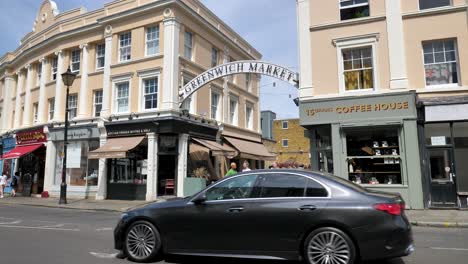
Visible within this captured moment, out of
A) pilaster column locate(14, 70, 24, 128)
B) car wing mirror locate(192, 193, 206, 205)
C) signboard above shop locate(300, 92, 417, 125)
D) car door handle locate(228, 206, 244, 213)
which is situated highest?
pilaster column locate(14, 70, 24, 128)

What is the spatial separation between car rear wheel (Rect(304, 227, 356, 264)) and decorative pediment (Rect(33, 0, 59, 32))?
91.6 feet

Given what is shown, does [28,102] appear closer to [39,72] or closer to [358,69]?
[39,72]

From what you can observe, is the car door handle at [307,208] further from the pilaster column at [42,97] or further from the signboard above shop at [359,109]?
the pilaster column at [42,97]

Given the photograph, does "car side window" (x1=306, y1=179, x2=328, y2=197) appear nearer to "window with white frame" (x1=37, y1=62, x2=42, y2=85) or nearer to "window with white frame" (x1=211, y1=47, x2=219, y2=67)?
"window with white frame" (x1=211, y1=47, x2=219, y2=67)

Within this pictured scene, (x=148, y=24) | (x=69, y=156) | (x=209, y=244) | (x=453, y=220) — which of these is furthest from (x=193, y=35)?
(x=209, y=244)

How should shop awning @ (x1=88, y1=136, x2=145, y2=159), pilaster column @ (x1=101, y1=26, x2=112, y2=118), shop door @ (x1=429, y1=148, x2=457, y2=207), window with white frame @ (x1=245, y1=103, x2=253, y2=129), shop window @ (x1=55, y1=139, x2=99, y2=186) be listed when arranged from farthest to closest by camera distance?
1. window with white frame @ (x1=245, y1=103, x2=253, y2=129)
2. shop window @ (x1=55, y1=139, x2=99, y2=186)
3. pilaster column @ (x1=101, y1=26, x2=112, y2=118)
4. shop awning @ (x1=88, y1=136, x2=145, y2=159)
5. shop door @ (x1=429, y1=148, x2=457, y2=207)

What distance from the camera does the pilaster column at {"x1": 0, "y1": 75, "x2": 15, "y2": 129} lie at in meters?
32.2

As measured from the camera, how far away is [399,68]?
15.5 meters

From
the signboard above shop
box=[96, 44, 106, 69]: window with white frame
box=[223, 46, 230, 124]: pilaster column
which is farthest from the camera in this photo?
box=[223, 46, 230, 124]: pilaster column

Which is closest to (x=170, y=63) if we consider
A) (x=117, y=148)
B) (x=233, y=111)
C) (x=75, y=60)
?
(x=117, y=148)

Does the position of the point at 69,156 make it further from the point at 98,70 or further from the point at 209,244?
the point at 209,244

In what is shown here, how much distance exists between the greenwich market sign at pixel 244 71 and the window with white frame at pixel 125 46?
465cm

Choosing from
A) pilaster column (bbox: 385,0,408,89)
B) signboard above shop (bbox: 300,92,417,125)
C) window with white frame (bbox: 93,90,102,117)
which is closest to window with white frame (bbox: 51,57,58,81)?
window with white frame (bbox: 93,90,102,117)

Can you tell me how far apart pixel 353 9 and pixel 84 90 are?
16596mm
